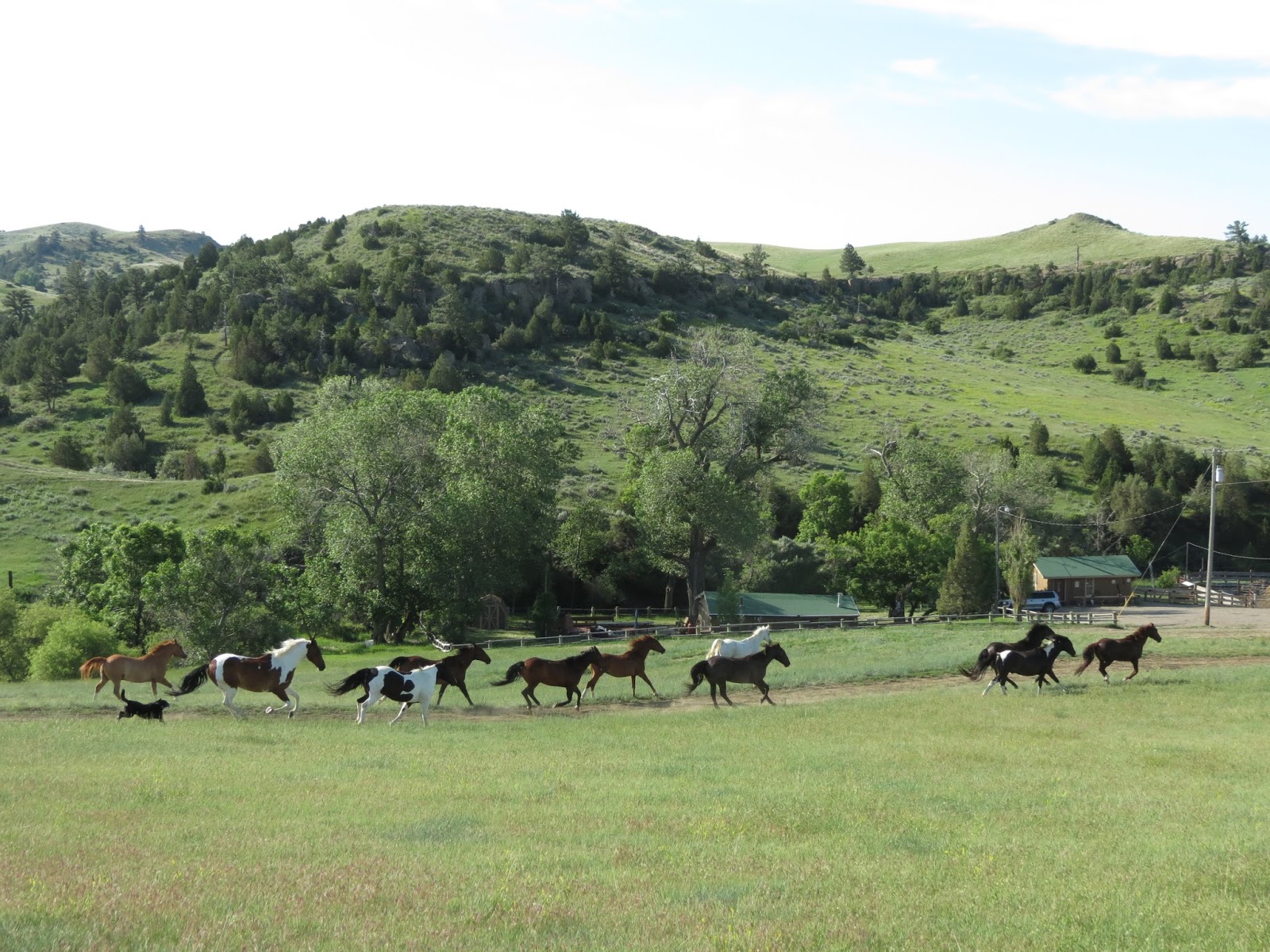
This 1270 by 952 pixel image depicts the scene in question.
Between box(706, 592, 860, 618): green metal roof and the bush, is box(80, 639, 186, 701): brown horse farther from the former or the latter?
box(706, 592, 860, 618): green metal roof

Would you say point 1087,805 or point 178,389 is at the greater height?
point 178,389

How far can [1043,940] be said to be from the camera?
27.8 feet

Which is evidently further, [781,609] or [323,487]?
[781,609]

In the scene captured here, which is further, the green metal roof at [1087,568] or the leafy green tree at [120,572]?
the green metal roof at [1087,568]

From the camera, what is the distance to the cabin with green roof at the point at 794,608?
62.8m

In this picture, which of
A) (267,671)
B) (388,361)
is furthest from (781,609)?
(388,361)

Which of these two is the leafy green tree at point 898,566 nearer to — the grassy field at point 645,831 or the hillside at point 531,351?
the hillside at point 531,351

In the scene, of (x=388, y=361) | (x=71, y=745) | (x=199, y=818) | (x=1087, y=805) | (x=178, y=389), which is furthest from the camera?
(x=388, y=361)

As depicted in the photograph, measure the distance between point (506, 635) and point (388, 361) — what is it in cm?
6924

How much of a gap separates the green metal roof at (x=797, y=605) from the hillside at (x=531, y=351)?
14812mm

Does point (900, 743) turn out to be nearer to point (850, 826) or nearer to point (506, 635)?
point (850, 826)

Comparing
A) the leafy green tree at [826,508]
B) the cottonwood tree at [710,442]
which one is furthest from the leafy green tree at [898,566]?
the leafy green tree at [826,508]

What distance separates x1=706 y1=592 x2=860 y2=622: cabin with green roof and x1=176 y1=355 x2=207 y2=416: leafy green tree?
68.1 meters

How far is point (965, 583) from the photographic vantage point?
201 feet
